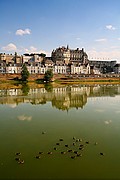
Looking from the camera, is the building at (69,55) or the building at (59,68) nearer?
the building at (59,68)

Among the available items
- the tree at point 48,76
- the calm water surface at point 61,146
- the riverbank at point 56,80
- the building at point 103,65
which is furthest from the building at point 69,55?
the calm water surface at point 61,146

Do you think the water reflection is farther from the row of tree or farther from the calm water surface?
the row of tree

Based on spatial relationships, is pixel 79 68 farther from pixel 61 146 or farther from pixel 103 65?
pixel 61 146

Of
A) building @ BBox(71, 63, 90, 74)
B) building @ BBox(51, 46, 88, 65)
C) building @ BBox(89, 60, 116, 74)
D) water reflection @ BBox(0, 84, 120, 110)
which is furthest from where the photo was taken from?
building @ BBox(89, 60, 116, 74)

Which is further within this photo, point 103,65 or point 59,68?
point 103,65

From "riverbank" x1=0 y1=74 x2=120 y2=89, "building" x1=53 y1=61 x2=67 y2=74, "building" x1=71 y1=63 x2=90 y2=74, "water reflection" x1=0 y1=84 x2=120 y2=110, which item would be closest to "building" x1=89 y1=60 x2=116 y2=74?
"building" x1=71 y1=63 x2=90 y2=74

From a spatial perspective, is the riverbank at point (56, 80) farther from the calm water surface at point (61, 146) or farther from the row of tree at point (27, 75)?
the calm water surface at point (61, 146)

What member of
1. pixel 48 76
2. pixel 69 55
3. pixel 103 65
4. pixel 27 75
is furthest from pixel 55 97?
pixel 103 65

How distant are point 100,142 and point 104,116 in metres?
9.59

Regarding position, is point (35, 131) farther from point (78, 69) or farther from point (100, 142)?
point (78, 69)

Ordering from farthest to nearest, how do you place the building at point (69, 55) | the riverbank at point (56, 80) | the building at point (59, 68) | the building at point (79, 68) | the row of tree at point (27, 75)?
the building at point (69, 55) → the building at point (79, 68) → the building at point (59, 68) → the row of tree at point (27, 75) → the riverbank at point (56, 80)

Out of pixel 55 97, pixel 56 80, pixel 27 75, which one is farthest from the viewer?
pixel 56 80

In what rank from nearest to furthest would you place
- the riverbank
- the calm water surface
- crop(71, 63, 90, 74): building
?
the calm water surface, the riverbank, crop(71, 63, 90, 74): building

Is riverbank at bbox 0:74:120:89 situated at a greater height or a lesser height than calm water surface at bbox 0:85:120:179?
greater
